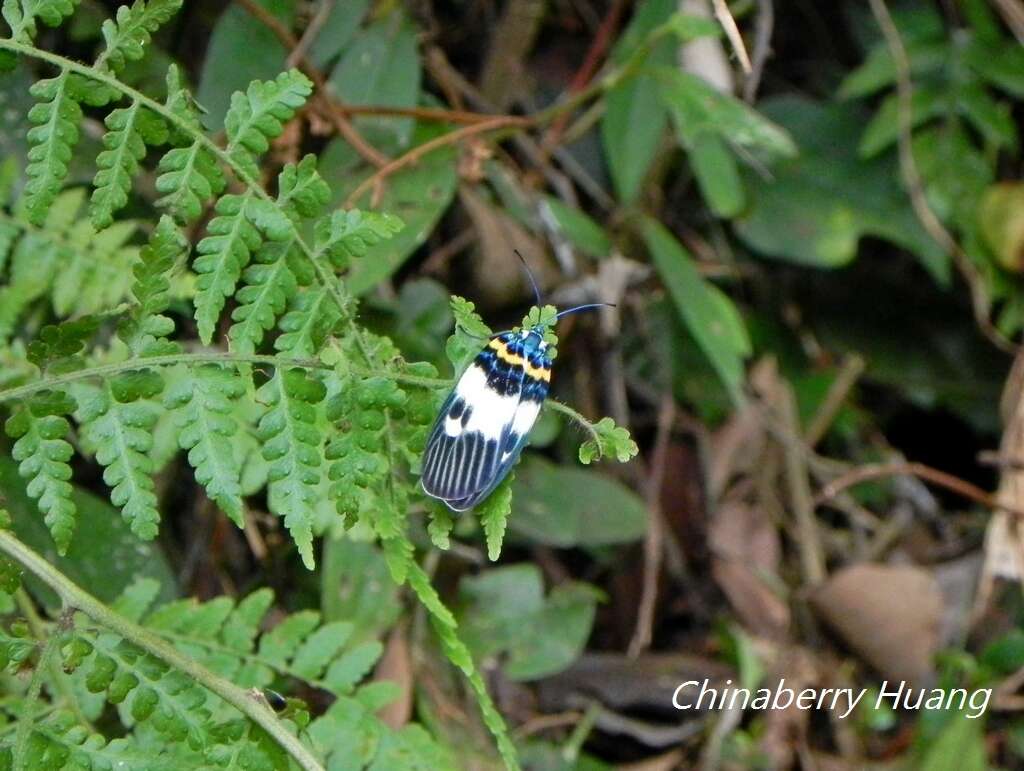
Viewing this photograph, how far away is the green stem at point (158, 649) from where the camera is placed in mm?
1306

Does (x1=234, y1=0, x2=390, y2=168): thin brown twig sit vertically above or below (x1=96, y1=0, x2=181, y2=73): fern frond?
below

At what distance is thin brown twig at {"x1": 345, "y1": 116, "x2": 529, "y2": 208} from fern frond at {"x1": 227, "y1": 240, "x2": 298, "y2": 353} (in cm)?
92

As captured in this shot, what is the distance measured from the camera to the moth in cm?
134

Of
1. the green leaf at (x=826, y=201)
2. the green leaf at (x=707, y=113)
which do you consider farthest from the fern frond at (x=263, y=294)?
the green leaf at (x=826, y=201)

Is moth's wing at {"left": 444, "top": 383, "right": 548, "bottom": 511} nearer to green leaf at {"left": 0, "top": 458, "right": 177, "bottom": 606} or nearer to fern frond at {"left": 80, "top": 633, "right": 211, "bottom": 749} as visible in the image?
fern frond at {"left": 80, "top": 633, "right": 211, "bottom": 749}

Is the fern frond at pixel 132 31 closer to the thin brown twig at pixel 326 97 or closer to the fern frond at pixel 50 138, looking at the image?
the fern frond at pixel 50 138

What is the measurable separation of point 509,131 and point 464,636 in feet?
3.77

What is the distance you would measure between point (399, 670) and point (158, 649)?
1.18m

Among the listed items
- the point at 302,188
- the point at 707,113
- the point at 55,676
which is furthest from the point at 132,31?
the point at 707,113

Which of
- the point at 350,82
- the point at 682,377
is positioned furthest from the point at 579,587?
the point at 350,82

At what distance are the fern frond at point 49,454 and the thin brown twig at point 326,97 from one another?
123 centimetres

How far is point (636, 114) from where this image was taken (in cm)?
299

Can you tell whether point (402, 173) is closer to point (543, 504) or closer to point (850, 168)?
point (543, 504)

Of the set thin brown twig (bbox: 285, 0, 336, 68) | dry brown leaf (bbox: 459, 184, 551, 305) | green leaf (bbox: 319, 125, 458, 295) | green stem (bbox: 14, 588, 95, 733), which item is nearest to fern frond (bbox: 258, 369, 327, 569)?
green stem (bbox: 14, 588, 95, 733)
